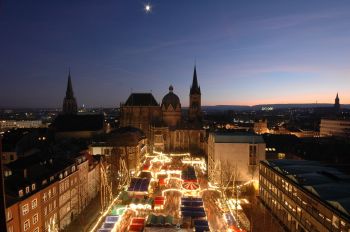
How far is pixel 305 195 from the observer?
28.5 m

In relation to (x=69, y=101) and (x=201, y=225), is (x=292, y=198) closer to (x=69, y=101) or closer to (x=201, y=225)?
(x=201, y=225)

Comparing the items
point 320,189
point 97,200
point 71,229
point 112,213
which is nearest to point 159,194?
point 97,200

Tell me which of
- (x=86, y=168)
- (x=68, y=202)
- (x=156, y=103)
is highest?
(x=156, y=103)

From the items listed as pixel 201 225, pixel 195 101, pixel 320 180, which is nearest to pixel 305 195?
pixel 320 180

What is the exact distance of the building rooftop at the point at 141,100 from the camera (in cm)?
8929

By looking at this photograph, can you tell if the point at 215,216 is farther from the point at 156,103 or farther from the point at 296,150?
the point at 156,103

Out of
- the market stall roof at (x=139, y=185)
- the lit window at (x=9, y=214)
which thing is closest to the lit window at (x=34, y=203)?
the lit window at (x=9, y=214)

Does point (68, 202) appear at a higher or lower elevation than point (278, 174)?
lower

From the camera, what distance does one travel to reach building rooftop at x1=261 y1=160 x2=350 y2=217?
80.7 ft

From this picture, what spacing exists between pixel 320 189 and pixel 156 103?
6596 cm

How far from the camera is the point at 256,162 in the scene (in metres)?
49.8

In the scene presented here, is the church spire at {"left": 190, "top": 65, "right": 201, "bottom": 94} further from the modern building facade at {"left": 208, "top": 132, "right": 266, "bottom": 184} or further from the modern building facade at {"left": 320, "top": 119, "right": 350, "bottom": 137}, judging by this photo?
the modern building facade at {"left": 320, "top": 119, "right": 350, "bottom": 137}

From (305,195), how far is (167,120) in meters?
61.9

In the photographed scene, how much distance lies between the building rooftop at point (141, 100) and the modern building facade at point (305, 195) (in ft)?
171
